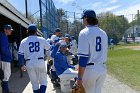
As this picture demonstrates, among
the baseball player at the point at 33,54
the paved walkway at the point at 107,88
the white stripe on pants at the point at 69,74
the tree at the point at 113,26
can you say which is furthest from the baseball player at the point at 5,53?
the tree at the point at 113,26

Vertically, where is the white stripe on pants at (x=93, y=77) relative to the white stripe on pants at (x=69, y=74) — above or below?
above

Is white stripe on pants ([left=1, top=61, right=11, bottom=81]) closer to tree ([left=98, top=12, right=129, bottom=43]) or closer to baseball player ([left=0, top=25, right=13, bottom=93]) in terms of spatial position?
baseball player ([left=0, top=25, right=13, bottom=93])

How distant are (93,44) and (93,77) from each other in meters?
0.52

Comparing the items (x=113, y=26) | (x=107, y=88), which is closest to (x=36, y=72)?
(x=107, y=88)

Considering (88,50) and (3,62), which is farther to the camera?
(3,62)

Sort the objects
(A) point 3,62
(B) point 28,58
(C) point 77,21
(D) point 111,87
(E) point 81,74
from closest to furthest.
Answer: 1. (E) point 81,74
2. (B) point 28,58
3. (A) point 3,62
4. (D) point 111,87
5. (C) point 77,21

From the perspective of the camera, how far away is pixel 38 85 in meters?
8.98

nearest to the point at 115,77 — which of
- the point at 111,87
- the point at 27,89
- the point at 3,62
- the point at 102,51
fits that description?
the point at 111,87

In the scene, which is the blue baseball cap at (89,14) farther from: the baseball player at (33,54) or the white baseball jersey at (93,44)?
the baseball player at (33,54)

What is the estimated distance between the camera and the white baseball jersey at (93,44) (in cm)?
574

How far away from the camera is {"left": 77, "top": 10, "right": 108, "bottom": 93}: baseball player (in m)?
5.73

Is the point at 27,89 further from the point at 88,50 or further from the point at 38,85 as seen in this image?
the point at 88,50

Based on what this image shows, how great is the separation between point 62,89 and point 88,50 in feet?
15.6

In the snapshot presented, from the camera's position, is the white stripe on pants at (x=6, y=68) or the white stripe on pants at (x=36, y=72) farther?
the white stripe on pants at (x=6, y=68)
